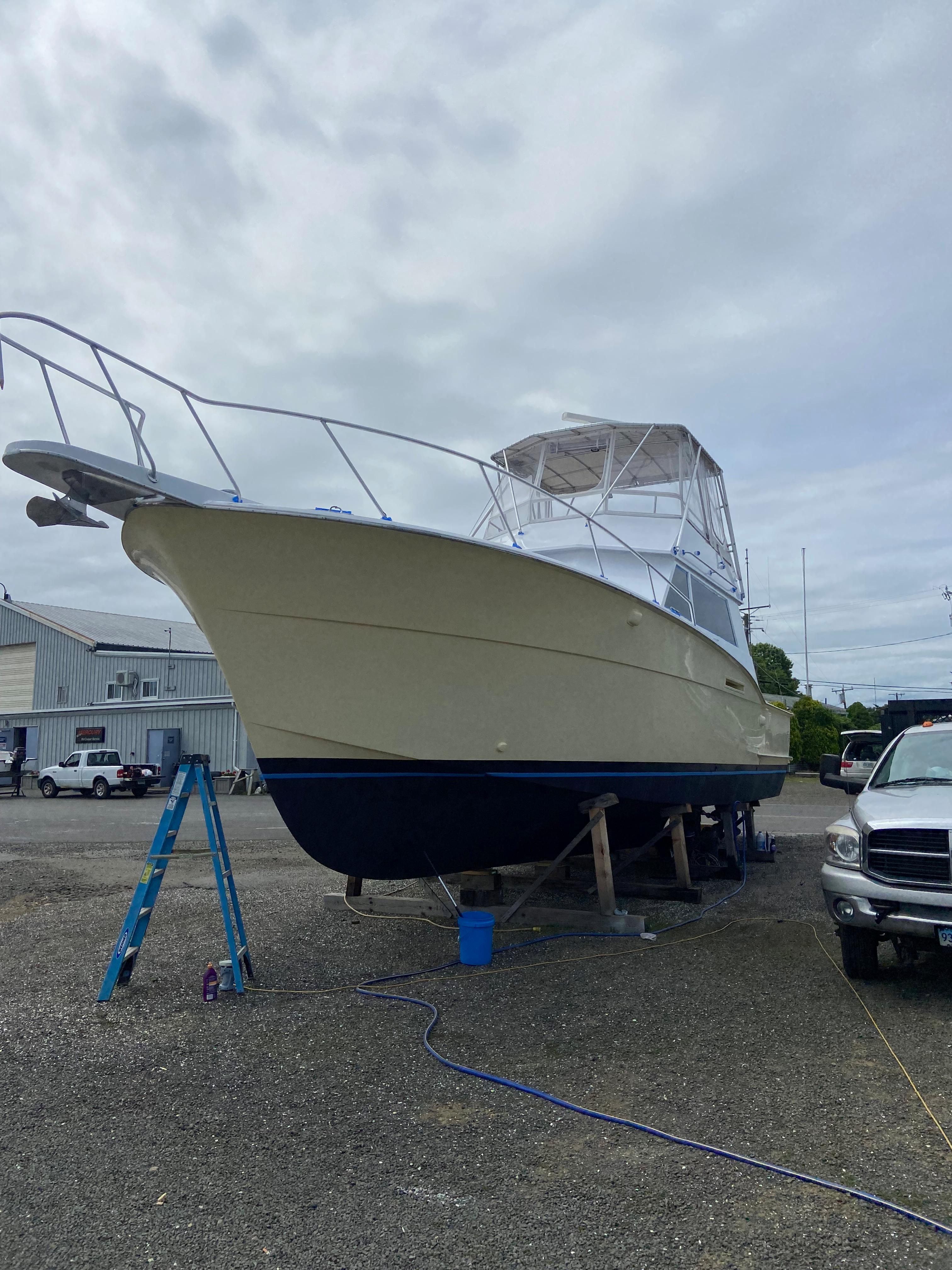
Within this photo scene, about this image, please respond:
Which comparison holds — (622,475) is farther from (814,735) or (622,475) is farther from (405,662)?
(814,735)

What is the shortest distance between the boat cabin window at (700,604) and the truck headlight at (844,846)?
95.1 inches

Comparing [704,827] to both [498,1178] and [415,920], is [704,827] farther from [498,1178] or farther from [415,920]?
[498,1178]

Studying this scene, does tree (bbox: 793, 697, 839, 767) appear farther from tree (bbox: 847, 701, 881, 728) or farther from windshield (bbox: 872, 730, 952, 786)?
windshield (bbox: 872, 730, 952, 786)

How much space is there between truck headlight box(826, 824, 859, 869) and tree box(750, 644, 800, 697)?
35.2 m

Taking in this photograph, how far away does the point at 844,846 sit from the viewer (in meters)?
4.77

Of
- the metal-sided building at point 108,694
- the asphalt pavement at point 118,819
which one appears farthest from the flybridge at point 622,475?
the metal-sided building at point 108,694

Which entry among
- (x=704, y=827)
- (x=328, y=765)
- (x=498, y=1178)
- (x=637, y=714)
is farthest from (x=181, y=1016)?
(x=704, y=827)

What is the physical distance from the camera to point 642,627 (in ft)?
20.3

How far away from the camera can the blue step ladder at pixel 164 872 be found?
4.79 meters

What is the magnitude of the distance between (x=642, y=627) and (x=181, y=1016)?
12.8ft

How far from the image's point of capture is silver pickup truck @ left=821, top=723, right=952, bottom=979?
170 inches

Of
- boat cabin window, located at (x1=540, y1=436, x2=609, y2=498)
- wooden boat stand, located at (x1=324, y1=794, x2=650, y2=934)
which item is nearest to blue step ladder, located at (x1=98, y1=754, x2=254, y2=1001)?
wooden boat stand, located at (x1=324, y1=794, x2=650, y2=934)

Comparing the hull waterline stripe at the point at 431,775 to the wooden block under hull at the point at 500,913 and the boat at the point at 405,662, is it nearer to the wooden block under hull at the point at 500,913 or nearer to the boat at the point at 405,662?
the boat at the point at 405,662

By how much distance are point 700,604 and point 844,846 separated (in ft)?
11.4
